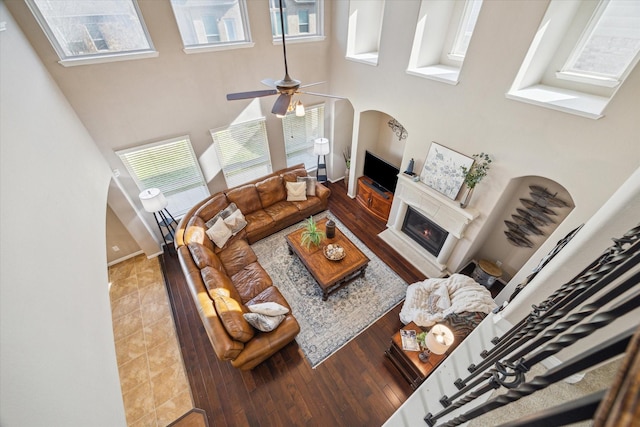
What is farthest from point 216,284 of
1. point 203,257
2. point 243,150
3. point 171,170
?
point 243,150

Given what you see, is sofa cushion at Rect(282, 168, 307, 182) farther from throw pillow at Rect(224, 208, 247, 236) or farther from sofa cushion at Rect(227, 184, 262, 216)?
throw pillow at Rect(224, 208, 247, 236)

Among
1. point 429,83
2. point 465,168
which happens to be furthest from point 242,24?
point 465,168

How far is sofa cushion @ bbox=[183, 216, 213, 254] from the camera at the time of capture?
4.35 meters

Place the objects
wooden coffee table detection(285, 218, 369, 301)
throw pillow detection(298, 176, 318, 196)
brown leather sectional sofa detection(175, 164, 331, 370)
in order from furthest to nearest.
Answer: throw pillow detection(298, 176, 318, 196)
wooden coffee table detection(285, 218, 369, 301)
brown leather sectional sofa detection(175, 164, 331, 370)

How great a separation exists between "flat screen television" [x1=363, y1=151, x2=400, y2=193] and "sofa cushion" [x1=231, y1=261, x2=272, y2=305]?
3.20m

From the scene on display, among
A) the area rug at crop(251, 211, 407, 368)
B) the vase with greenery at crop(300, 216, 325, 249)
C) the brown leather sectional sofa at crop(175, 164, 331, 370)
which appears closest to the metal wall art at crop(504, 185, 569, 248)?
the area rug at crop(251, 211, 407, 368)

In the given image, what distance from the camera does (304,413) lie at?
10.6 feet

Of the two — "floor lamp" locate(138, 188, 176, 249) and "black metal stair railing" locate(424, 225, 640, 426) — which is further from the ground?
"black metal stair railing" locate(424, 225, 640, 426)

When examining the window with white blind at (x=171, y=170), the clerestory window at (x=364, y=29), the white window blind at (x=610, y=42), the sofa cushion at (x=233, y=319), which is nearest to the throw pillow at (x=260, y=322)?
the sofa cushion at (x=233, y=319)

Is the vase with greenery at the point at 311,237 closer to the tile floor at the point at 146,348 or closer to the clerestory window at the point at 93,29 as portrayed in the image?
the tile floor at the point at 146,348

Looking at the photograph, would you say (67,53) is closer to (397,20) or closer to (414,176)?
(397,20)

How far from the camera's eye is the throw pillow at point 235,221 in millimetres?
4957

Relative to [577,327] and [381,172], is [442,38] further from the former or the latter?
[577,327]

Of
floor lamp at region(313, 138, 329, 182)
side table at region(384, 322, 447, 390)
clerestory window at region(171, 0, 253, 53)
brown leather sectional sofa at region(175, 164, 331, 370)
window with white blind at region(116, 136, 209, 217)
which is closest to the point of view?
side table at region(384, 322, 447, 390)
